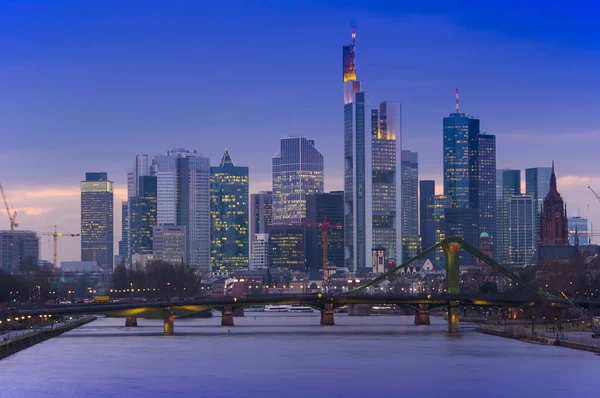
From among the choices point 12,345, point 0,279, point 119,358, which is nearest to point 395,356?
point 119,358

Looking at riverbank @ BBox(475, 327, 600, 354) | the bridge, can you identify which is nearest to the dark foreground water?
riverbank @ BBox(475, 327, 600, 354)

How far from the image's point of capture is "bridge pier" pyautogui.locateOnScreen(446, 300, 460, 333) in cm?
14657

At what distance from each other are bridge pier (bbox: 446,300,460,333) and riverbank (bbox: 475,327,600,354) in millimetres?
2754

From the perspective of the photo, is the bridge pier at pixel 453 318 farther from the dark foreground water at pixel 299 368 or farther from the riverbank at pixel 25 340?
the riverbank at pixel 25 340

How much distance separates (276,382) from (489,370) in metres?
16.5

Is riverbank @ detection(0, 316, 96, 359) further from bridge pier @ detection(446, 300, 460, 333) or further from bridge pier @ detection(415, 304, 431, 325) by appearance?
bridge pier @ detection(415, 304, 431, 325)

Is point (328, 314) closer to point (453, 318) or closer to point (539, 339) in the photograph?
point (453, 318)

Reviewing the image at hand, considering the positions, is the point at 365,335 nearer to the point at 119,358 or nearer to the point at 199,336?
the point at 199,336

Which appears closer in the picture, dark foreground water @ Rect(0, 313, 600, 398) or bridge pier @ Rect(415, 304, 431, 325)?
dark foreground water @ Rect(0, 313, 600, 398)

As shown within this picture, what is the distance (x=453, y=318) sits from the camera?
148 metres

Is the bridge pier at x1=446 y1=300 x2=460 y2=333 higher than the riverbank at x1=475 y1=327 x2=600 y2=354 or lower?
higher

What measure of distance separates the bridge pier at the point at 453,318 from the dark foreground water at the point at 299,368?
12.7 meters

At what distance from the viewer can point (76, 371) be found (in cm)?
9288

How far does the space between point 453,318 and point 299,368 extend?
55187mm
